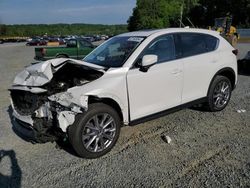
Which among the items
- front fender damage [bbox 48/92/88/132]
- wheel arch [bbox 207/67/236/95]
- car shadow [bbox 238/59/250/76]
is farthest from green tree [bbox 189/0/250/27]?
front fender damage [bbox 48/92/88/132]

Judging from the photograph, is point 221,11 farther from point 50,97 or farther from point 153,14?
point 50,97

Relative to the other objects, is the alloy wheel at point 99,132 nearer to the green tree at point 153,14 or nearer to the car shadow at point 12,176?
the car shadow at point 12,176

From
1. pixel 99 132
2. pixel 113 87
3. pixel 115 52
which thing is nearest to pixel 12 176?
pixel 99 132

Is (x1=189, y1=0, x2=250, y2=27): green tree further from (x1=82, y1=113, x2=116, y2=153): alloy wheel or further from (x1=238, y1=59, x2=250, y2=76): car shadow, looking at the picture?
(x1=82, y1=113, x2=116, y2=153): alloy wheel

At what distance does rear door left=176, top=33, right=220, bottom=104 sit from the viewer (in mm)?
5215

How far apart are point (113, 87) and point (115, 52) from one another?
1074 mm

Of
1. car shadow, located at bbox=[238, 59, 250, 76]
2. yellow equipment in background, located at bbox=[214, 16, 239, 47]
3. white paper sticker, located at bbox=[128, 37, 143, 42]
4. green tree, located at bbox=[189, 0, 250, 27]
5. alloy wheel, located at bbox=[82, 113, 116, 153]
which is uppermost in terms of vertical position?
green tree, located at bbox=[189, 0, 250, 27]

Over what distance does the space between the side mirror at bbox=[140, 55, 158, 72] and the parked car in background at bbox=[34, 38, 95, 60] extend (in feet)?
33.7

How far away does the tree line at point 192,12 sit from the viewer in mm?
57531

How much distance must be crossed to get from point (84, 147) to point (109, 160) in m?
0.41

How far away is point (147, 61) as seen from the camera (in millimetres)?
4438

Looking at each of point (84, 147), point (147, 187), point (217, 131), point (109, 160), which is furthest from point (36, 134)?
point (217, 131)

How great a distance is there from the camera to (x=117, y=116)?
439cm

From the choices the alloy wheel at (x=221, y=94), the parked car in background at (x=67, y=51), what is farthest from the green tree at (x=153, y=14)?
the alloy wheel at (x=221, y=94)
